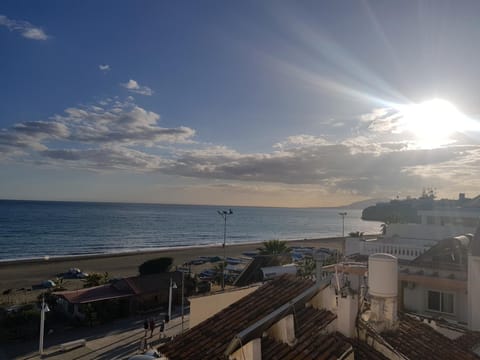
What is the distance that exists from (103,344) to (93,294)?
219 inches

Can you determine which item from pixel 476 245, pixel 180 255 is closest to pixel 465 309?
pixel 476 245

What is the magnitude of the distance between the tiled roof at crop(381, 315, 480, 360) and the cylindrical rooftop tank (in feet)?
2.25

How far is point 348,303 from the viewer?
5559 mm

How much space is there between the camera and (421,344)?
6289 millimetres

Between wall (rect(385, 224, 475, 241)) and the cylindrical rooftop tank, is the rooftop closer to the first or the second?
the cylindrical rooftop tank

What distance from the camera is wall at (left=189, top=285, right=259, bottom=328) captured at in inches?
378

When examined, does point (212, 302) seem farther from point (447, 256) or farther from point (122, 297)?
point (122, 297)

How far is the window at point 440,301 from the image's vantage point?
10.6 metres

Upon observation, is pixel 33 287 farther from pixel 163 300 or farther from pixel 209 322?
pixel 209 322

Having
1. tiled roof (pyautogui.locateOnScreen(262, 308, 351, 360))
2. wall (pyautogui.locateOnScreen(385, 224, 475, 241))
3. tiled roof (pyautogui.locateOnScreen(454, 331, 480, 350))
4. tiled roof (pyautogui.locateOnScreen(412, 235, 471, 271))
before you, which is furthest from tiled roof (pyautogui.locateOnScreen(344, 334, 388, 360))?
wall (pyautogui.locateOnScreen(385, 224, 475, 241))

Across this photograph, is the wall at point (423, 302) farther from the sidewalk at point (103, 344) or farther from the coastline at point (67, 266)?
the coastline at point (67, 266)

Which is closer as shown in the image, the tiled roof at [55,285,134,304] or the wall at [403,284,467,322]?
the wall at [403,284,467,322]

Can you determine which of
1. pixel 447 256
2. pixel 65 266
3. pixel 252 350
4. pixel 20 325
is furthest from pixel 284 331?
pixel 65 266

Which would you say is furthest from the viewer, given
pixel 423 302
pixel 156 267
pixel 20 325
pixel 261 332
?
pixel 156 267
